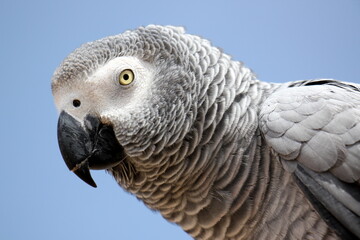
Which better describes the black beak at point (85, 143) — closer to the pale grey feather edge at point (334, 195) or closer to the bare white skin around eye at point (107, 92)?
the bare white skin around eye at point (107, 92)

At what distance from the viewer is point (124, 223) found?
2592mm

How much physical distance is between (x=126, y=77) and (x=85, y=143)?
256 mm

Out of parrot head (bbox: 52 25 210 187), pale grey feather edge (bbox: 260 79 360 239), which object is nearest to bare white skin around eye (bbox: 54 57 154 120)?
parrot head (bbox: 52 25 210 187)

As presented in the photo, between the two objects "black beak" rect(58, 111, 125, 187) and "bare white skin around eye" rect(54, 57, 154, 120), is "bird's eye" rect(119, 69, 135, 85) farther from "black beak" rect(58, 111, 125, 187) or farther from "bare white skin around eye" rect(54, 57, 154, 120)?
"black beak" rect(58, 111, 125, 187)

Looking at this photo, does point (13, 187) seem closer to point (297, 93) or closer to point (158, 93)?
point (158, 93)

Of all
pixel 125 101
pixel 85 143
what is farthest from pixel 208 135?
pixel 85 143

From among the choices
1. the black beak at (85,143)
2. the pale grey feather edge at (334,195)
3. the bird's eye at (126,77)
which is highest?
the bird's eye at (126,77)

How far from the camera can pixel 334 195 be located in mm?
1245

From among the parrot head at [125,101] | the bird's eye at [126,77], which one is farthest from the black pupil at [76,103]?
the bird's eye at [126,77]

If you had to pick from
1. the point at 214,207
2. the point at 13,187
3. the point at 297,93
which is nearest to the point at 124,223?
the point at 13,187

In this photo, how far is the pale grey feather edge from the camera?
122 cm

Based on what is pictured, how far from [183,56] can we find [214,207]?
510mm

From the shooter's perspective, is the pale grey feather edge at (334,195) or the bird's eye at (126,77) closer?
the pale grey feather edge at (334,195)

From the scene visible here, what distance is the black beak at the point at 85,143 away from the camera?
56.0 inches
